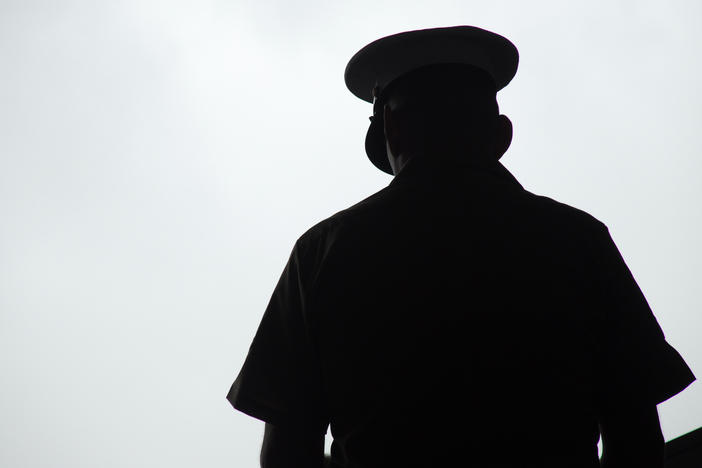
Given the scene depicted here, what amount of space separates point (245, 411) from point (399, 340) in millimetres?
200

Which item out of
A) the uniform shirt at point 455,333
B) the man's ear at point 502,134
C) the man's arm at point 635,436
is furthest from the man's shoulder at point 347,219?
the man's arm at point 635,436

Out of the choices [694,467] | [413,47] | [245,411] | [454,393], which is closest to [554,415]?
[454,393]

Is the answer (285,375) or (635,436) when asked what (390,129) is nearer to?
(285,375)

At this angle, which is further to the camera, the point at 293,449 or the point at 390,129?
the point at 390,129

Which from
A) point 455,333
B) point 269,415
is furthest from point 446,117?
point 269,415

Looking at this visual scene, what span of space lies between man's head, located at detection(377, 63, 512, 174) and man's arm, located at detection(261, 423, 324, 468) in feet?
1.24

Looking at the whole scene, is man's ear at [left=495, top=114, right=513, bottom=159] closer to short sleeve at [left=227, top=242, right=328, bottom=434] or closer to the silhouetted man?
the silhouetted man

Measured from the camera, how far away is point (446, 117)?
0.76 metres

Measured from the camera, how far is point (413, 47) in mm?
910

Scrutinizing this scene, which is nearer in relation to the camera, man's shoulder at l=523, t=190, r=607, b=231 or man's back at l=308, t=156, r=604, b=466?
man's back at l=308, t=156, r=604, b=466

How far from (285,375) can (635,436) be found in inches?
16.2

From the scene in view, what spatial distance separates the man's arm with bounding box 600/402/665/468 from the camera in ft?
2.18

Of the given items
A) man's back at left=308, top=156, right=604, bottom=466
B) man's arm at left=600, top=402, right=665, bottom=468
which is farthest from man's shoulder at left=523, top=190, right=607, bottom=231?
man's arm at left=600, top=402, right=665, bottom=468

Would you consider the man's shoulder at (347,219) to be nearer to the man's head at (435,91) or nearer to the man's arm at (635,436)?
the man's head at (435,91)
